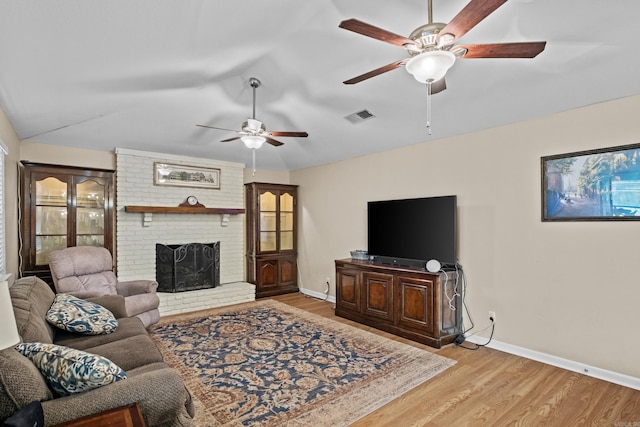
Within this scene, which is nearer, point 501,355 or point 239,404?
point 239,404

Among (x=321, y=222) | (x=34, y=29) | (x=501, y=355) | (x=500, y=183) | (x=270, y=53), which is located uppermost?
(x=270, y=53)

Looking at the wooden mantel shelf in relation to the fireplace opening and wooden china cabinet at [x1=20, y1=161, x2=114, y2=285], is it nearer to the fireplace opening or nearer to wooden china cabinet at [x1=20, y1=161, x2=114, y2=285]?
wooden china cabinet at [x1=20, y1=161, x2=114, y2=285]

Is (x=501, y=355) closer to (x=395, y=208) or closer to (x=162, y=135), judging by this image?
(x=395, y=208)

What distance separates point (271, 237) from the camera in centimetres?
639

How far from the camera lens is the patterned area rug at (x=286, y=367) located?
96.0 inches

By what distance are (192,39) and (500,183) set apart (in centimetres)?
333

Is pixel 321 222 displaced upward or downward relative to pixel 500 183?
downward

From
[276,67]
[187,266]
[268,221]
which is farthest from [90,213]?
[276,67]

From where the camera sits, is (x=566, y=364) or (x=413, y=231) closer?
(x=566, y=364)

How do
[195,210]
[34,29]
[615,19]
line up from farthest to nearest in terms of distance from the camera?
[195,210] < [615,19] < [34,29]

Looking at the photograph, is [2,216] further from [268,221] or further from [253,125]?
[268,221]

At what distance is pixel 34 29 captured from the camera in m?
1.93

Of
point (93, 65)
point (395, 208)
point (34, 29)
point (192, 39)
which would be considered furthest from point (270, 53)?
point (395, 208)

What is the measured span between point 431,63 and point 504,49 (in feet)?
1.33
